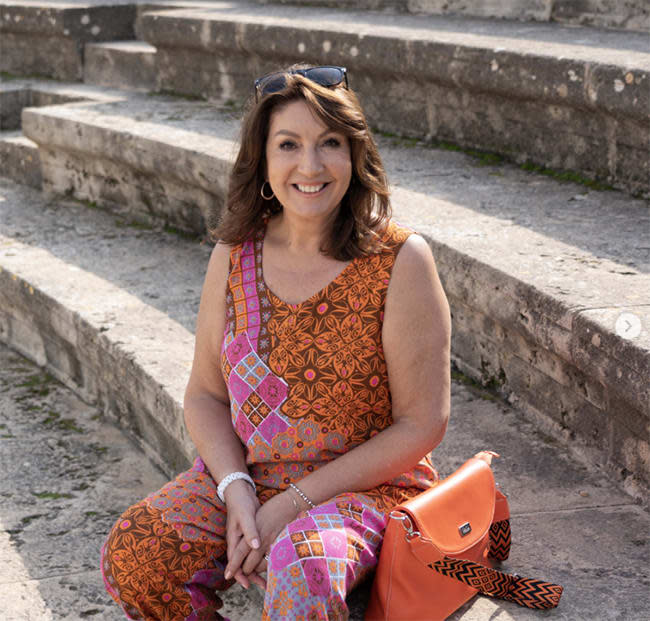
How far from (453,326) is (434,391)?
1.04 meters

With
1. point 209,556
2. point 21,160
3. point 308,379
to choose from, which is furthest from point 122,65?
point 209,556

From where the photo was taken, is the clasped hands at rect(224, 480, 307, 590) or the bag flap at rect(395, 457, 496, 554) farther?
the clasped hands at rect(224, 480, 307, 590)

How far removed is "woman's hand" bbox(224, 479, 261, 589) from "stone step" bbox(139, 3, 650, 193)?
6.36ft

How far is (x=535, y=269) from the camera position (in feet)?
9.37

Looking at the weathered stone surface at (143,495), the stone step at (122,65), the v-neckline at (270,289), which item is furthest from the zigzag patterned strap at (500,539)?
the stone step at (122,65)

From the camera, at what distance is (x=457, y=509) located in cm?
207

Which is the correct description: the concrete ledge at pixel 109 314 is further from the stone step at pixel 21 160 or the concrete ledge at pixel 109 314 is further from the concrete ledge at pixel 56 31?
the concrete ledge at pixel 56 31

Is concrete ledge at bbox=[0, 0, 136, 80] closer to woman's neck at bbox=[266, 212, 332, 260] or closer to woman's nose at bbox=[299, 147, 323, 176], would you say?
woman's neck at bbox=[266, 212, 332, 260]

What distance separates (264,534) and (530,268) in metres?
1.15

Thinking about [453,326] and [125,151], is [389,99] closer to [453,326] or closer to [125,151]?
[125,151]

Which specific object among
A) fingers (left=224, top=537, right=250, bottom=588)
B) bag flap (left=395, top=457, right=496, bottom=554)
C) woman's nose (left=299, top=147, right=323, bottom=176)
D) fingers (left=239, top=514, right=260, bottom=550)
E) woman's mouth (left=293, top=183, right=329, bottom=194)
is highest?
woman's nose (left=299, top=147, right=323, bottom=176)

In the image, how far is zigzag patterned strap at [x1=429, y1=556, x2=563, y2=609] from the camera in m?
2.00

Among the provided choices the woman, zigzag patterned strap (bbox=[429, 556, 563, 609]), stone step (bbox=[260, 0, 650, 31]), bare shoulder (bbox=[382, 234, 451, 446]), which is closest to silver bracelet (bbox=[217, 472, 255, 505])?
the woman

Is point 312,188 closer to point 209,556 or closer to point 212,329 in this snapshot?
point 212,329
